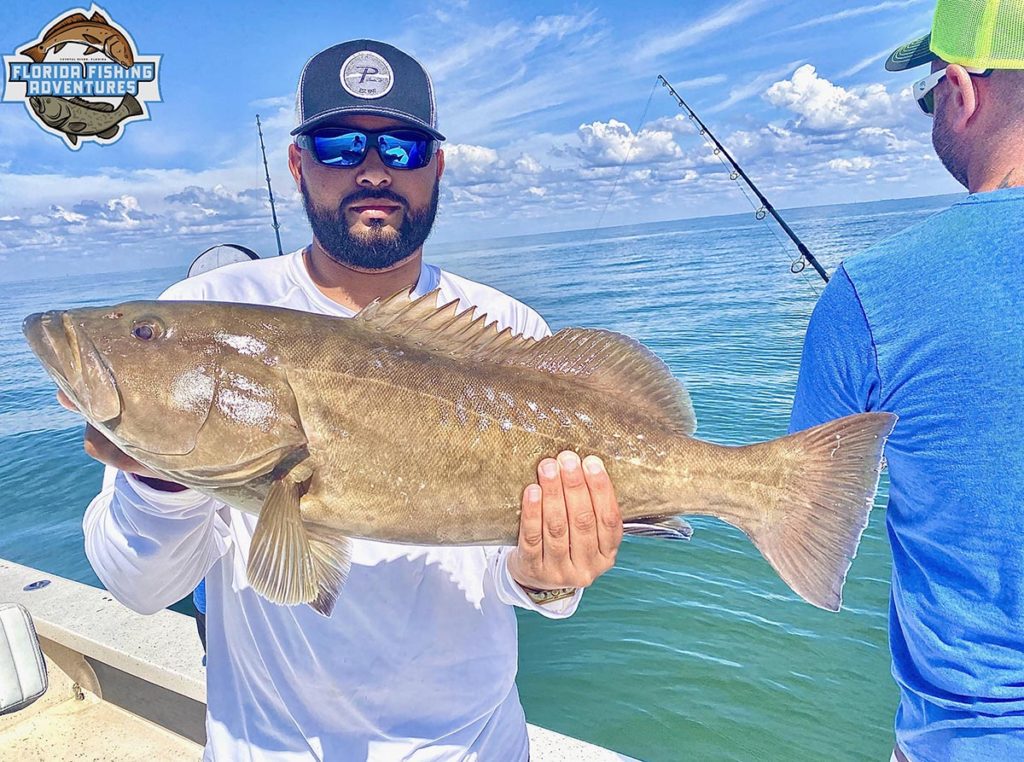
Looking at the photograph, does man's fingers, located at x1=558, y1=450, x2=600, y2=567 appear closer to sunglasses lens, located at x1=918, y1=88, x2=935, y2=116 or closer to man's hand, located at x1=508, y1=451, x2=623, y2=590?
man's hand, located at x1=508, y1=451, x2=623, y2=590

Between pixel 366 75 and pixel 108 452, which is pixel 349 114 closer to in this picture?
pixel 366 75

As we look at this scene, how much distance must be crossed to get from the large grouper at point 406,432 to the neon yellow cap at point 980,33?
3.51ft

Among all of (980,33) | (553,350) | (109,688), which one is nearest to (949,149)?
(980,33)

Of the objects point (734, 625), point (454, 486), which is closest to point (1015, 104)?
Result: point (454, 486)

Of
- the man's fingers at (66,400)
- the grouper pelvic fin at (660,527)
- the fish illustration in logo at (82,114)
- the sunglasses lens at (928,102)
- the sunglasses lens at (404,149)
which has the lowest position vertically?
the grouper pelvic fin at (660,527)

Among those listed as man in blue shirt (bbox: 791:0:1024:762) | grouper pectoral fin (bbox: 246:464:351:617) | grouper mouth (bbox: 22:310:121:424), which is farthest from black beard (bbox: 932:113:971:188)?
grouper mouth (bbox: 22:310:121:424)

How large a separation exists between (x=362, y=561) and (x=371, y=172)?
1.32 meters

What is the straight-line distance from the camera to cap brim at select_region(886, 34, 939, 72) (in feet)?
8.27

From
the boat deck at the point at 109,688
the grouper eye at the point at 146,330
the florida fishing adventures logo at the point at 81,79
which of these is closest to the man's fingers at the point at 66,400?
the grouper eye at the point at 146,330

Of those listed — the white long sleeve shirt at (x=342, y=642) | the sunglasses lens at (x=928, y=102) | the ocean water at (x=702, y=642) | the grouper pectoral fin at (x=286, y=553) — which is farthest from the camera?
the ocean water at (x=702, y=642)

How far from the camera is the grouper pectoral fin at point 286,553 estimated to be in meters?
1.75

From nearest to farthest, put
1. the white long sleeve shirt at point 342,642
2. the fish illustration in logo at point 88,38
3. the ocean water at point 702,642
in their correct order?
1. the white long sleeve shirt at point 342,642
2. the ocean water at point 702,642
3. the fish illustration in logo at point 88,38

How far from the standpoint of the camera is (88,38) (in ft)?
39.6

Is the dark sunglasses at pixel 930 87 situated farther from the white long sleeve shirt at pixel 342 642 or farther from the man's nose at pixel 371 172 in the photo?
the white long sleeve shirt at pixel 342 642
